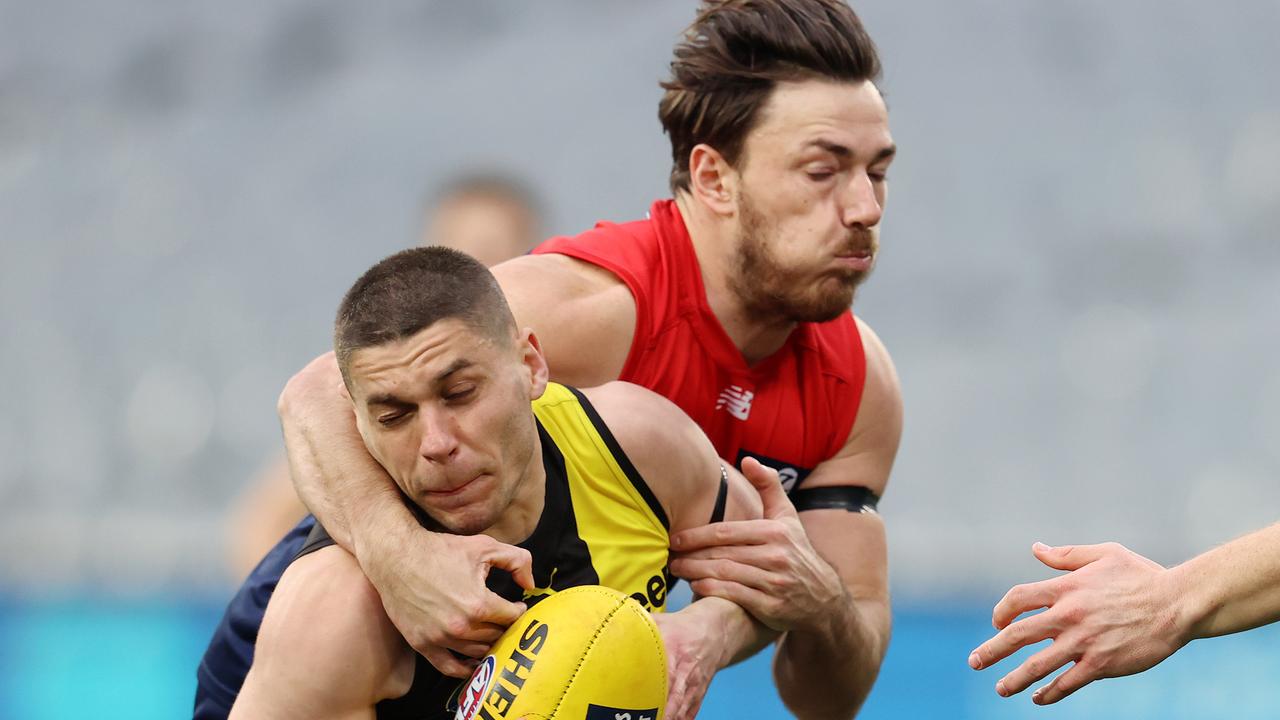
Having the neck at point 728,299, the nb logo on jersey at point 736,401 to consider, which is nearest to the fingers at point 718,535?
the nb logo on jersey at point 736,401

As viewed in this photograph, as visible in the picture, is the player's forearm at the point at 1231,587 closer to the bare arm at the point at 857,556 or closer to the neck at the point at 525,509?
the bare arm at the point at 857,556

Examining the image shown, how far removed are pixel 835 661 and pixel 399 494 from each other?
167 cm

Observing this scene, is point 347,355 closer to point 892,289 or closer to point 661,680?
point 661,680

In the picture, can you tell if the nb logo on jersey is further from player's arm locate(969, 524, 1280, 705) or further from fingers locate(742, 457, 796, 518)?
player's arm locate(969, 524, 1280, 705)

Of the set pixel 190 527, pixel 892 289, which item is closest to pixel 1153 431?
pixel 892 289

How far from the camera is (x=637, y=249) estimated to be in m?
4.49

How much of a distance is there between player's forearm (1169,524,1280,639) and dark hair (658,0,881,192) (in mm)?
1710

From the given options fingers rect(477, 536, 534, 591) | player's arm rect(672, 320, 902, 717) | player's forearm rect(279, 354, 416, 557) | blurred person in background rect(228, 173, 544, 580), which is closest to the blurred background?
blurred person in background rect(228, 173, 544, 580)

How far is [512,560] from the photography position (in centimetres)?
324

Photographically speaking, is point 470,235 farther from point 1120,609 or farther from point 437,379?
point 1120,609

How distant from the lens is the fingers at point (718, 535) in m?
3.73

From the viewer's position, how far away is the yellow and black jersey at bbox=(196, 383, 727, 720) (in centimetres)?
338

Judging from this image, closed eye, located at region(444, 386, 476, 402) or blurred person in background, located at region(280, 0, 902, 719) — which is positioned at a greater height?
blurred person in background, located at region(280, 0, 902, 719)

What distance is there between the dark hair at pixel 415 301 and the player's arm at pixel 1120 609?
4.20ft
